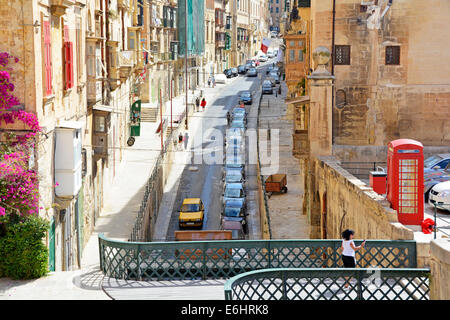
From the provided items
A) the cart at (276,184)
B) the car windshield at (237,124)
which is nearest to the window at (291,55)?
the cart at (276,184)

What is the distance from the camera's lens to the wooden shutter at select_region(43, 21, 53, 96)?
21.1 m

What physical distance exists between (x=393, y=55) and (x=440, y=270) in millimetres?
18819

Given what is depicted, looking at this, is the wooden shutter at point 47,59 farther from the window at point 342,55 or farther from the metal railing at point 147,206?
the window at point 342,55

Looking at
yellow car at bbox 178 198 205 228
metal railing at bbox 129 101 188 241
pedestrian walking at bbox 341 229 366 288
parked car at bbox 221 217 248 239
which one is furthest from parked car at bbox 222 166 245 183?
pedestrian walking at bbox 341 229 366 288

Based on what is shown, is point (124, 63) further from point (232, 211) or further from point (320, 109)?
point (320, 109)

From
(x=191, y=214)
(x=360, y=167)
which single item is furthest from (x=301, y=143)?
(x=191, y=214)

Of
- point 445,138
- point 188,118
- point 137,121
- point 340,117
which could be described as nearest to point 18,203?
point 340,117

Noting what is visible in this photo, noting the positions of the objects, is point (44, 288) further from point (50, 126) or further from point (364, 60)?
point (364, 60)

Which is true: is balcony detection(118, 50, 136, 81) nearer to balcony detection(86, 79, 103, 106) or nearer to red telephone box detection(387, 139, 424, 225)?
balcony detection(86, 79, 103, 106)

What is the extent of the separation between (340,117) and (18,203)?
14.9 m

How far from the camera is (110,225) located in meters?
31.5

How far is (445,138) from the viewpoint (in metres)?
29.6

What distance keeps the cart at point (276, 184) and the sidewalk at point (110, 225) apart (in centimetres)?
641

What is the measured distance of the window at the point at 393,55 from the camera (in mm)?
29031
